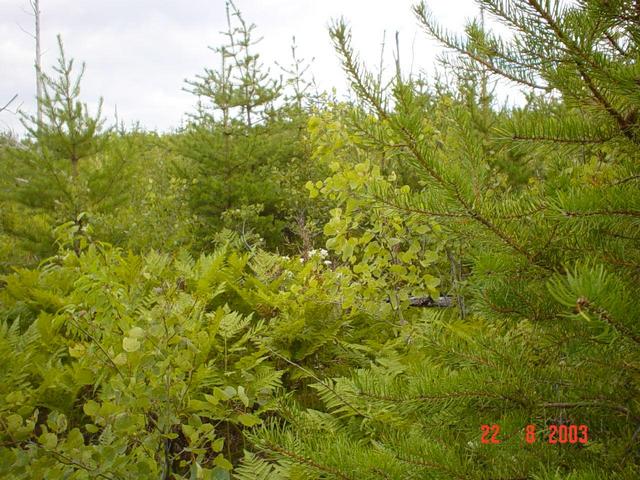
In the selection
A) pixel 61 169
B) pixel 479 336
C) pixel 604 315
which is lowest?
pixel 479 336

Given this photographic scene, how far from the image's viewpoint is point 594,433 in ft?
4.03

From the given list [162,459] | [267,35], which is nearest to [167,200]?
[267,35]

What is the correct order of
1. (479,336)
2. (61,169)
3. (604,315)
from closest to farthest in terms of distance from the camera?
(604,315)
(479,336)
(61,169)

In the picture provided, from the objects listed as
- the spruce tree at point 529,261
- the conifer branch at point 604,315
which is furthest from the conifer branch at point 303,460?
the conifer branch at point 604,315

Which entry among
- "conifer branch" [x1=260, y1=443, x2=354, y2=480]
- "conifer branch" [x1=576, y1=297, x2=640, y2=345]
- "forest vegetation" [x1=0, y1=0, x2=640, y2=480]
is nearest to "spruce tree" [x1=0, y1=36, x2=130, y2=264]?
"forest vegetation" [x1=0, y1=0, x2=640, y2=480]

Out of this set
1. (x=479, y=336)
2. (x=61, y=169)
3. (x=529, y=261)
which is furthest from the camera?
(x=61, y=169)
